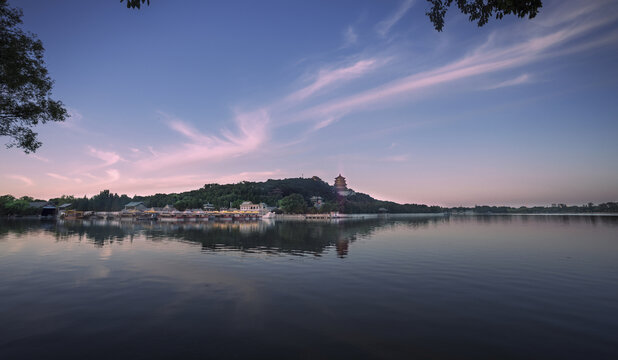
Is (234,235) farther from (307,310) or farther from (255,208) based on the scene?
(255,208)

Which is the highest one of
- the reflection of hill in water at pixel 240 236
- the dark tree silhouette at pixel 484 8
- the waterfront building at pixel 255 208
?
the dark tree silhouette at pixel 484 8

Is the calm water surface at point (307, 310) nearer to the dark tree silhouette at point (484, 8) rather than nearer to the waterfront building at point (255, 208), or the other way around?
the dark tree silhouette at point (484, 8)

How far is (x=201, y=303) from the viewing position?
10.4m

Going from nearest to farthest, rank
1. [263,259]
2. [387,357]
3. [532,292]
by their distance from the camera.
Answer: [387,357], [532,292], [263,259]

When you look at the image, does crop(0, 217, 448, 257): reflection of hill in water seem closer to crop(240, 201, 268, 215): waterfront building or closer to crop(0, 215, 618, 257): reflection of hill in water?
crop(0, 215, 618, 257): reflection of hill in water

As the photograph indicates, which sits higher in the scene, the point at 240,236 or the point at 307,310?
the point at 307,310

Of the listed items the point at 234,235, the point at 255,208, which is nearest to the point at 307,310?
the point at 234,235

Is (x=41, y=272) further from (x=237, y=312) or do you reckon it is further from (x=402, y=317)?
(x=402, y=317)

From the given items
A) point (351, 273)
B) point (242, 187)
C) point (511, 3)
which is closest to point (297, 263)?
point (351, 273)

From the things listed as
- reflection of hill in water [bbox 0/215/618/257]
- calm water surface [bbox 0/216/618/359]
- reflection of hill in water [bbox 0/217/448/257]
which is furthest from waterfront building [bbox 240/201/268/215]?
calm water surface [bbox 0/216/618/359]

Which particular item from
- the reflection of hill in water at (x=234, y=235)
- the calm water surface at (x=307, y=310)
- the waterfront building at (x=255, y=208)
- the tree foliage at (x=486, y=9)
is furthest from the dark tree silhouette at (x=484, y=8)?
the waterfront building at (x=255, y=208)

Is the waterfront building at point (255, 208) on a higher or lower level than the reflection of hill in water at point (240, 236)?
higher

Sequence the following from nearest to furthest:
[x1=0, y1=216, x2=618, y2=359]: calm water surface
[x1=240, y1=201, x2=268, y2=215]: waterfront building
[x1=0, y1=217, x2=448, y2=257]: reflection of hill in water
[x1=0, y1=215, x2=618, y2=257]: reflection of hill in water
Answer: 1. [x1=0, y1=216, x2=618, y2=359]: calm water surface
2. [x1=0, y1=217, x2=448, y2=257]: reflection of hill in water
3. [x1=0, y1=215, x2=618, y2=257]: reflection of hill in water
4. [x1=240, y1=201, x2=268, y2=215]: waterfront building

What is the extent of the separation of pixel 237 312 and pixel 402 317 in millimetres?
5468
